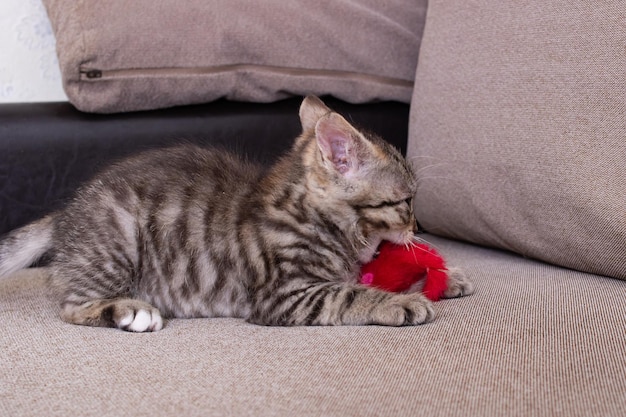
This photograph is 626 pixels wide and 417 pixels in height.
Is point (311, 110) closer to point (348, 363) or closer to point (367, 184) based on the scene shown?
point (367, 184)

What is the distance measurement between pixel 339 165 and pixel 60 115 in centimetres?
93

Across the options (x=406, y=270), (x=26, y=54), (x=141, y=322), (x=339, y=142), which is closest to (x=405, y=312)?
(x=406, y=270)

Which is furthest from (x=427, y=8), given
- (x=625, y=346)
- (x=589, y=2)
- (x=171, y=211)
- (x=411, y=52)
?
(x=625, y=346)

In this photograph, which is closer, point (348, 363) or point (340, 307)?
point (348, 363)

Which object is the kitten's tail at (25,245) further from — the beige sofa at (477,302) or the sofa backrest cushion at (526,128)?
the sofa backrest cushion at (526,128)

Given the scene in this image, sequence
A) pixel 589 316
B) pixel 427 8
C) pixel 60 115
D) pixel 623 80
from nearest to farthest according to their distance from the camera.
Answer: pixel 589 316 < pixel 623 80 < pixel 60 115 < pixel 427 8

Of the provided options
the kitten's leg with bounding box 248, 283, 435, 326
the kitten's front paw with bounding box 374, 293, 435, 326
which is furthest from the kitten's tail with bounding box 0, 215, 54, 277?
the kitten's front paw with bounding box 374, 293, 435, 326

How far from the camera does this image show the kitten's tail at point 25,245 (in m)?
1.93

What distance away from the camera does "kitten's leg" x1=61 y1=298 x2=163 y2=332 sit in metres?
1.65

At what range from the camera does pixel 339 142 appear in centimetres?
175

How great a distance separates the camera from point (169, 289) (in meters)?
1.82

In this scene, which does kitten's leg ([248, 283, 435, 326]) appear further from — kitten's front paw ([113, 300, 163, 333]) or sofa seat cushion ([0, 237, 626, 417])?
kitten's front paw ([113, 300, 163, 333])

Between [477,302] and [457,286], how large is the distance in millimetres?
81

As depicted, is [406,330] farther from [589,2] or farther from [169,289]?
[589,2]
